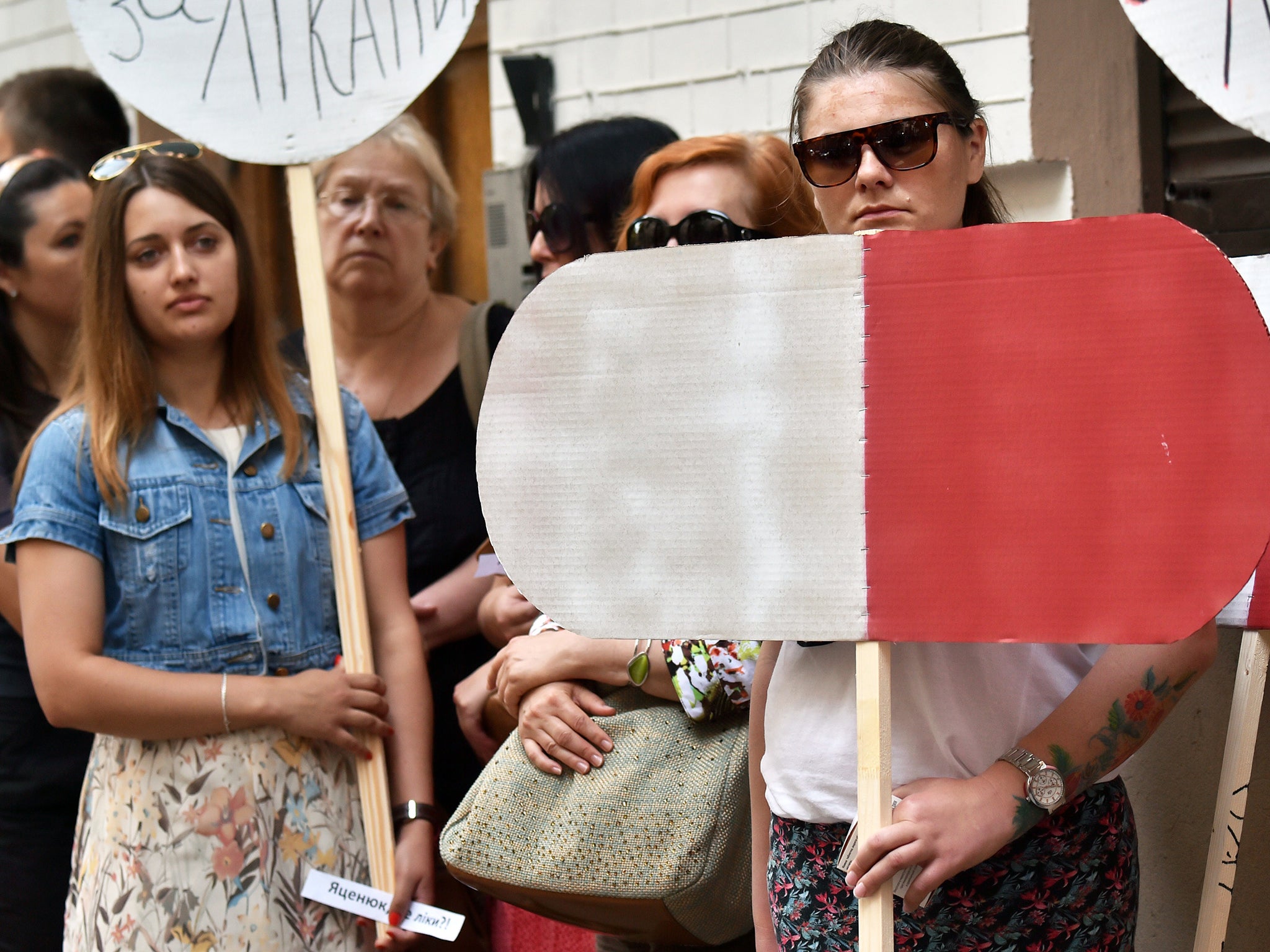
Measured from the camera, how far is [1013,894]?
145 centimetres

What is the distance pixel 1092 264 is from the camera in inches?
47.6

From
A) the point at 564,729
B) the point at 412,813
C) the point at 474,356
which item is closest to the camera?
the point at 564,729

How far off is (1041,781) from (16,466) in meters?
2.22

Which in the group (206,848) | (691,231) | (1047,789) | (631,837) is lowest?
(206,848)

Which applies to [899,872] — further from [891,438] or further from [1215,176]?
[1215,176]

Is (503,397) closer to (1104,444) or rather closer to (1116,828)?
(1104,444)

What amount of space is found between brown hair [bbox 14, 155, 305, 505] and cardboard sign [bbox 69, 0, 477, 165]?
0.50ft

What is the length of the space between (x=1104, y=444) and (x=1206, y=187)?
1577 mm

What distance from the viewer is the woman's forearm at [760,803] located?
163cm

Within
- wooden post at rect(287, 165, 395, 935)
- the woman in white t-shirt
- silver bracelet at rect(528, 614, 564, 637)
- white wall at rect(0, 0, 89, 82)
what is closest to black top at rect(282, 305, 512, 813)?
wooden post at rect(287, 165, 395, 935)

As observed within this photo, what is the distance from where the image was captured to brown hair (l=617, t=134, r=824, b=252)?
2.18 metres

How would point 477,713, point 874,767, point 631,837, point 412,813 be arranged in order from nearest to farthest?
point 874,767, point 631,837, point 412,813, point 477,713

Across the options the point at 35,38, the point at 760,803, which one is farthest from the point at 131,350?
the point at 35,38

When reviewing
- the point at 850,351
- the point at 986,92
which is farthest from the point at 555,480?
the point at 986,92
